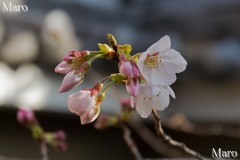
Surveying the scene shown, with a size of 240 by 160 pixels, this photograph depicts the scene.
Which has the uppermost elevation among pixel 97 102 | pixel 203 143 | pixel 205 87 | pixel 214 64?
pixel 97 102

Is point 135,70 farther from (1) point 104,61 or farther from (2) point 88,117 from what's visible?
(1) point 104,61

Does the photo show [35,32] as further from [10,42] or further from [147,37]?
[147,37]

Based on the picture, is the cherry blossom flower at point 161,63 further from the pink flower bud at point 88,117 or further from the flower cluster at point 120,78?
the pink flower bud at point 88,117

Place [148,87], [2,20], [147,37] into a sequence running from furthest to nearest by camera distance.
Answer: [147,37], [2,20], [148,87]

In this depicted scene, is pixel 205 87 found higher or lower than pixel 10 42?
lower

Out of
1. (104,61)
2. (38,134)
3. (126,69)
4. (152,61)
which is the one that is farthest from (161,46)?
(104,61)

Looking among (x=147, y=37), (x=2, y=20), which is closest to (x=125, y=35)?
(x=147, y=37)

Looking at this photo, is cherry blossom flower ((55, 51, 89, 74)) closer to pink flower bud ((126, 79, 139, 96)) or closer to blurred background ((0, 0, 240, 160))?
pink flower bud ((126, 79, 139, 96))
